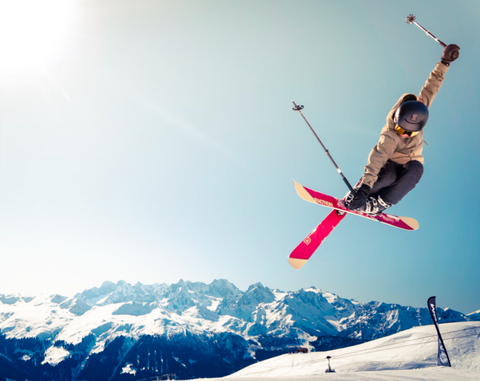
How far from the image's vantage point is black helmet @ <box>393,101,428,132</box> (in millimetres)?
5680

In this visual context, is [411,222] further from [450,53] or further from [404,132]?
[450,53]

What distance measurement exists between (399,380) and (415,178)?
4.40 metres

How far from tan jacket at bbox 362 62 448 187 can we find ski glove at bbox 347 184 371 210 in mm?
123

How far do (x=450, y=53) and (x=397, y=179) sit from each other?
296 cm

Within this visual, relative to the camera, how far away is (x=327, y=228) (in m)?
9.41

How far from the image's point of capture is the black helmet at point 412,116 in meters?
5.68

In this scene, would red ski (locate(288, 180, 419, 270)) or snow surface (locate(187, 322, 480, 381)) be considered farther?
snow surface (locate(187, 322, 480, 381))

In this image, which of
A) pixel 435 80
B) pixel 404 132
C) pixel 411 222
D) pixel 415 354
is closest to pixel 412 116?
pixel 404 132

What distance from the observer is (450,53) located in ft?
20.4

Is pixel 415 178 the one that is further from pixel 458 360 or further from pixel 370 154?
pixel 458 360

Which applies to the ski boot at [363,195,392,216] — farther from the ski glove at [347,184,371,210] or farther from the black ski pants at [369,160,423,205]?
the ski glove at [347,184,371,210]

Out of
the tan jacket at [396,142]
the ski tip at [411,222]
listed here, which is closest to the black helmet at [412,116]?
the tan jacket at [396,142]

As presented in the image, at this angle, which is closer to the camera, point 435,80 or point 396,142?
point 396,142

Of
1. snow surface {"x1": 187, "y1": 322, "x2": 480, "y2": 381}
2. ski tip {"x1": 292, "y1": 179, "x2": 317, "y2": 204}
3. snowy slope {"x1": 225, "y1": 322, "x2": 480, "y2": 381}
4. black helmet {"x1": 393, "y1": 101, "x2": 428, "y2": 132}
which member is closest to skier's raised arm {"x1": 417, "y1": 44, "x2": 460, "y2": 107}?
black helmet {"x1": 393, "y1": 101, "x2": 428, "y2": 132}
